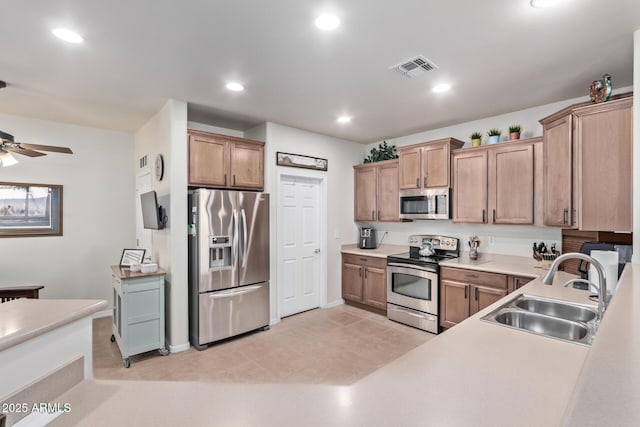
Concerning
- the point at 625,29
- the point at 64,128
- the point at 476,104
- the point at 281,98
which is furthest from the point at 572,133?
the point at 64,128

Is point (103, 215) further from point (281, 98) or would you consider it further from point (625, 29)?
point (625, 29)

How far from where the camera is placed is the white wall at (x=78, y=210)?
3836mm

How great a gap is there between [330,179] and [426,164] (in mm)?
1469

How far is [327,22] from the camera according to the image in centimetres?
191

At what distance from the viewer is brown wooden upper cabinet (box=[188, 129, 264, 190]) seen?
345 centimetres

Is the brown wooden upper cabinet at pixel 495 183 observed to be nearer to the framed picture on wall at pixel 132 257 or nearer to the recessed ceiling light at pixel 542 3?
the recessed ceiling light at pixel 542 3

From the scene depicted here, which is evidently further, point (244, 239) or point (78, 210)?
point (78, 210)

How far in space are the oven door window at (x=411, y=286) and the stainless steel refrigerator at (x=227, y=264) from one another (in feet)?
5.78

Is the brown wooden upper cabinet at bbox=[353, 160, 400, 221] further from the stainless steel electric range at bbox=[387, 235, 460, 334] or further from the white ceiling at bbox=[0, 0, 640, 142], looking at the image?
the white ceiling at bbox=[0, 0, 640, 142]

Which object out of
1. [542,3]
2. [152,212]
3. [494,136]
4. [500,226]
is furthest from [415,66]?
[152,212]

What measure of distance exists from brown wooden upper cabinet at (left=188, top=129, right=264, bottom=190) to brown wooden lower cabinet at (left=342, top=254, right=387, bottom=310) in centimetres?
195

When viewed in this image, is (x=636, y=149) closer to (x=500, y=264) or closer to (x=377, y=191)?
(x=500, y=264)

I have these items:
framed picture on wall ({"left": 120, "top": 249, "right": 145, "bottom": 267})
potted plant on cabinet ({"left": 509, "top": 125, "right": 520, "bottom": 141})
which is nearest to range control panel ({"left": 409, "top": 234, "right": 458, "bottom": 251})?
potted plant on cabinet ({"left": 509, "top": 125, "right": 520, "bottom": 141})

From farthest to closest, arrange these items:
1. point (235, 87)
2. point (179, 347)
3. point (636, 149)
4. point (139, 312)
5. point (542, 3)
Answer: point (179, 347) < point (139, 312) < point (235, 87) < point (636, 149) < point (542, 3)
